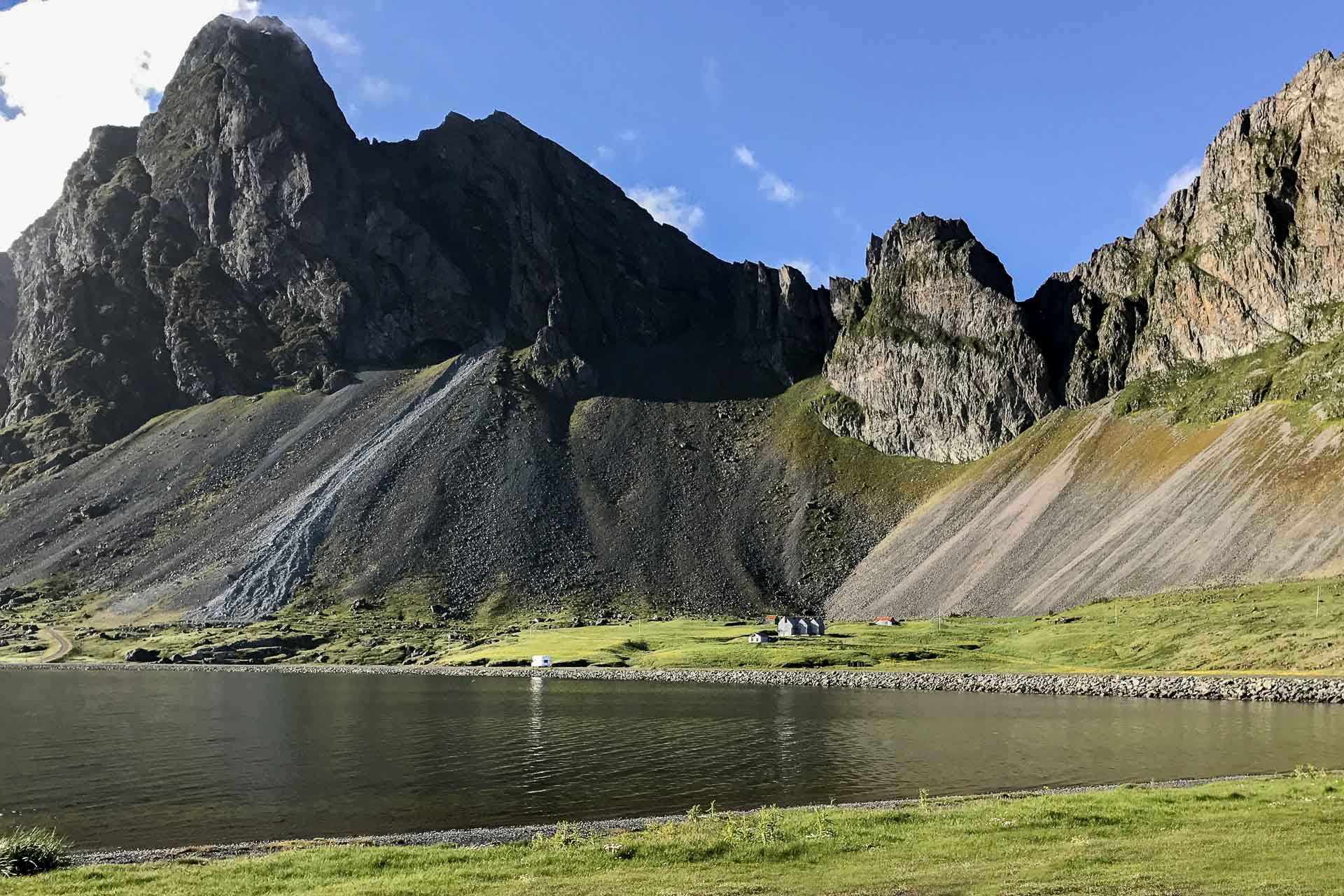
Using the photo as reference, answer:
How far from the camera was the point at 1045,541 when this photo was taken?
155 metres

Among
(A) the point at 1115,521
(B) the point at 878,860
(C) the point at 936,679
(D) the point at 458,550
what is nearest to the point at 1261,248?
(A) the point at 1115,521

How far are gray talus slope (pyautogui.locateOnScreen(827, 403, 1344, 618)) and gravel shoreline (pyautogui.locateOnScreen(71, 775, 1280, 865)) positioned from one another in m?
101

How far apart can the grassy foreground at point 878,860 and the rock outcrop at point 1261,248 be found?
17131 cm

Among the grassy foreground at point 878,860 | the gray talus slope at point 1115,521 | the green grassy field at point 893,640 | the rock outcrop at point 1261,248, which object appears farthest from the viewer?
the rock outcrop at point 1261,248

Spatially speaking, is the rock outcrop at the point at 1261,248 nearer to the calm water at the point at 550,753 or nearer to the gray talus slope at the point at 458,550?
the gray talus slope at the point at 458,550

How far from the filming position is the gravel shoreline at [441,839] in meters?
30.6

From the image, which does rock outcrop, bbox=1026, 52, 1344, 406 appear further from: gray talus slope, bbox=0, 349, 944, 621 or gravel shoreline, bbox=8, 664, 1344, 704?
gravel shoreline, bbox=8, 664, 1344, 704

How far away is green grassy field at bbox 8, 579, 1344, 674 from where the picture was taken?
3787 inches

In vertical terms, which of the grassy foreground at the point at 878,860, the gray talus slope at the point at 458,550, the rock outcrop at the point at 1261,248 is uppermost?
the rock outcrop at the point at 1261,248

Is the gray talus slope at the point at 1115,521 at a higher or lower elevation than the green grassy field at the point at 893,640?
higher

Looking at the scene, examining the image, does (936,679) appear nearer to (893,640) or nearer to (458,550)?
(893,640)

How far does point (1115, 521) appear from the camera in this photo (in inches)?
5965

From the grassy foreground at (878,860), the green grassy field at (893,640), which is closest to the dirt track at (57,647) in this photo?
the green grassy field at (893,640)

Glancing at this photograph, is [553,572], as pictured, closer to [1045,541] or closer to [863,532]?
[863,532]
